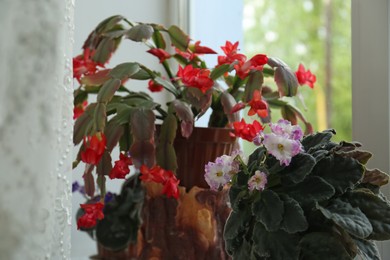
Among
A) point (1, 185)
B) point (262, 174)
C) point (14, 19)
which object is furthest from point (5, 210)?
point (262, 174)

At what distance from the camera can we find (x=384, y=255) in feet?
3.86

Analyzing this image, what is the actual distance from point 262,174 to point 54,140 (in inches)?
13.0

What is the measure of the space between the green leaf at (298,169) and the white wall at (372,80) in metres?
0.33

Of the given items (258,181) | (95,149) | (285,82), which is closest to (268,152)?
(258,181)

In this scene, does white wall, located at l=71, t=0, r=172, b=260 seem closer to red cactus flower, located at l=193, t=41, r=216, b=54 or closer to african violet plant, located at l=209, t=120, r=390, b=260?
red cactus flower, located at l=193, t=41, r=216, b=54

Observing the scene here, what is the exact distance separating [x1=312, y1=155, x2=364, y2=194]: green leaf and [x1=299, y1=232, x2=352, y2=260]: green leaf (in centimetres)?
8

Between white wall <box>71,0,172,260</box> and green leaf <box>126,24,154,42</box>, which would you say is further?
white wall <box>71,0,172,260</box>

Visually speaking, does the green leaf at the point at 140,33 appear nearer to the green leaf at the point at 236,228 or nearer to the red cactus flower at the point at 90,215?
the red cactus flower at the point at 90,215

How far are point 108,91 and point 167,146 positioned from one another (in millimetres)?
158

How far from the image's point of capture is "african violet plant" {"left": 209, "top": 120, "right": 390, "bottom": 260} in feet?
2.85

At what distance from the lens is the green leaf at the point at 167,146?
1171mm

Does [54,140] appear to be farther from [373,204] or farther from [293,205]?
[373,204]

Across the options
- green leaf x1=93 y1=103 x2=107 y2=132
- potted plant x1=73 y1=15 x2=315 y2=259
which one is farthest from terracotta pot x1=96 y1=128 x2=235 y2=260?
green leaf x1=93 y1=103 x2=107 y2=132

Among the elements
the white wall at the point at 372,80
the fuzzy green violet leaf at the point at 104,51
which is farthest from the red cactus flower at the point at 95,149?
the white wall at the point at 372,80
